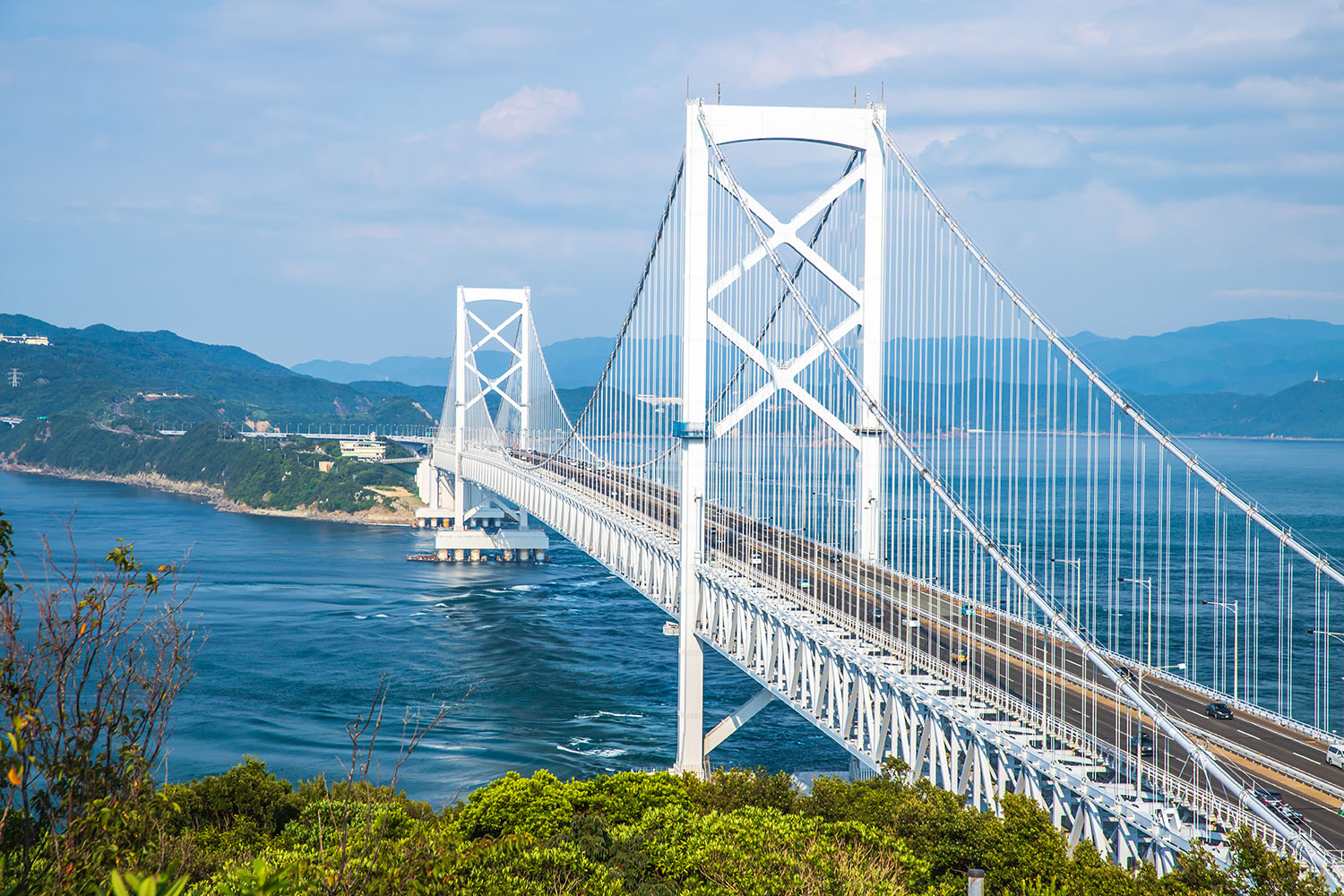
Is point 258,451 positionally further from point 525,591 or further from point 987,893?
point 987,893

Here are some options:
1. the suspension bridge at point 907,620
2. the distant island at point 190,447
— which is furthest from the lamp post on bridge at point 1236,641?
the distant island at point 190,447

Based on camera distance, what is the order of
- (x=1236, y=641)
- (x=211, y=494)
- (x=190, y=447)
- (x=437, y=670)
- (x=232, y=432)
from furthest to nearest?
(x=232, y=432), (x=190, y=447), (x=211, y=494), (x=437, y=670), (x=1236, y=641)

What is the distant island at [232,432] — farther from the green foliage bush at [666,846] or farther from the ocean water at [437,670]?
the green foliage bush at [666,846]

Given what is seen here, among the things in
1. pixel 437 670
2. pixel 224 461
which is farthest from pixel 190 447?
pixel 437 670

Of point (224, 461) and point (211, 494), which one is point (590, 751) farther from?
point (224, 461)

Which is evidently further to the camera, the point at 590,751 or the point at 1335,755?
the point at 590,751
